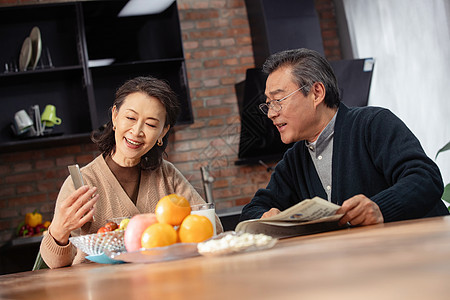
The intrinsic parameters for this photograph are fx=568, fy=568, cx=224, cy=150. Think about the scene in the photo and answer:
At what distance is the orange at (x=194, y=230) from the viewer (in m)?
1.20

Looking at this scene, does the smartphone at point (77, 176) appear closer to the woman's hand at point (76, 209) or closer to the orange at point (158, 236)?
the woman's hand at point (76, 209)

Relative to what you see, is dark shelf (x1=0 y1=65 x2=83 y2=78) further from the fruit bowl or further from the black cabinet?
the fruit bowl

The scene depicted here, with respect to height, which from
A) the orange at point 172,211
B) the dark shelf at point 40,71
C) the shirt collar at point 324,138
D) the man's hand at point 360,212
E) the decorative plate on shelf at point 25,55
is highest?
the decorative plate on shelf at point 25,55

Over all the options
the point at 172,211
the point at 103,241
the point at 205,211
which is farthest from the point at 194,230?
the point at 103,241

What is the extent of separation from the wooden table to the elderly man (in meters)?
0.35

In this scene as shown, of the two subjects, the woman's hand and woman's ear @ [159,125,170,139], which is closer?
the woman's hand

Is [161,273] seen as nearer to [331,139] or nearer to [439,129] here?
[331,139]

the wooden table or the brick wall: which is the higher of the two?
the brick wall

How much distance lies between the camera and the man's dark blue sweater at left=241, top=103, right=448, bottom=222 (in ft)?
5.13

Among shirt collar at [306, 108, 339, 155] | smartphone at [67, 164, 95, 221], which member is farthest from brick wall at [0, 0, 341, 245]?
smartphone at [67, 164, 95, 221]

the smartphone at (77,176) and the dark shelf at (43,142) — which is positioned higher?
the dark shelf at (43,142)

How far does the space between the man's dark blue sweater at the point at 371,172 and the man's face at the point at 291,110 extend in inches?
2.9

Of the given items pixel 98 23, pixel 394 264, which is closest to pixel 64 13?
pixel 98 23

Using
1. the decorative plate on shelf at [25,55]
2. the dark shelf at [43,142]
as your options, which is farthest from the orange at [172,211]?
the decorative plate on shelf at [25,55]
